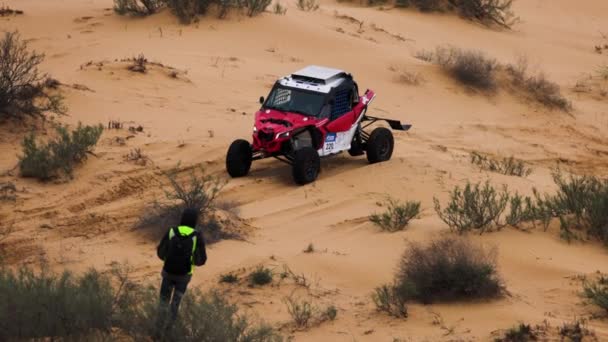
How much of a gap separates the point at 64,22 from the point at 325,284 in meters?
15.5

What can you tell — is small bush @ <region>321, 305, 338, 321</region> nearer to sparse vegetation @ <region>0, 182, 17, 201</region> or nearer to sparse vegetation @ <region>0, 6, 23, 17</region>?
sparse vegetation @ <region>0, 182, 17, 201</region>

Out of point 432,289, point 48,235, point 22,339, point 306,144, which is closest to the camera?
point 22,339

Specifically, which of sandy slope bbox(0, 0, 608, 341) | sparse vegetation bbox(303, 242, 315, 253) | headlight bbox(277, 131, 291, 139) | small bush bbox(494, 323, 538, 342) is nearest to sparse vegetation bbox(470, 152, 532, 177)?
sandy slope bbox(0, 0, 608, 341)

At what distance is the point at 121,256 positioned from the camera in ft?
41.8

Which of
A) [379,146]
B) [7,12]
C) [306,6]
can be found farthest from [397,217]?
[306,6]

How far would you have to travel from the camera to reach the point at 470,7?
31.7 metres

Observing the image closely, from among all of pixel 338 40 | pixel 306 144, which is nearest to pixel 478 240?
pixel 306 144

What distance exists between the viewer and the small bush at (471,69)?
949 inches

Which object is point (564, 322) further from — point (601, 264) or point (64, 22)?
point (64, 22)

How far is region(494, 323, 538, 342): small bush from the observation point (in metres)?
10.0

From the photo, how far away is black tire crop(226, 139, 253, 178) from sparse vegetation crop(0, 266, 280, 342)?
Result: 6.33 m

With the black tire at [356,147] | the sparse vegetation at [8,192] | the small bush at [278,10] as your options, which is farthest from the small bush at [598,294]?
the small bush at [278,10]

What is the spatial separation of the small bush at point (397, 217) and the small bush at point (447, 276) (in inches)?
71.7

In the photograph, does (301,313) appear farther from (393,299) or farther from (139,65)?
(139,65)
